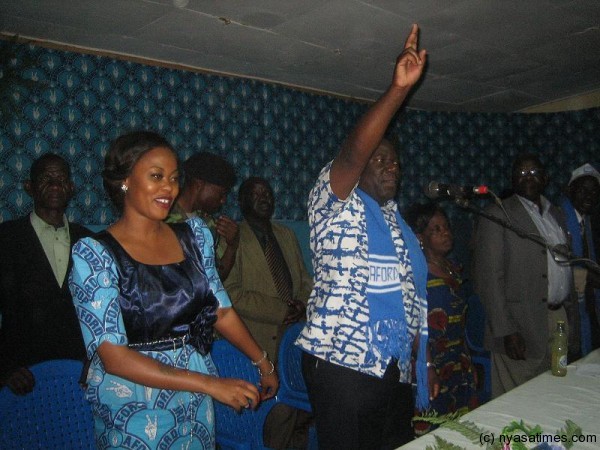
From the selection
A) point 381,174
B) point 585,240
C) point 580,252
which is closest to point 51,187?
point 381,174

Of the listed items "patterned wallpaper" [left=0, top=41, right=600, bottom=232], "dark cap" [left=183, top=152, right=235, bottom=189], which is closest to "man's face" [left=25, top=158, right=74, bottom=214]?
"patterned wallpaper" [left=0, top=41, right=600, bottom=232]

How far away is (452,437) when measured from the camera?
58.2 inches

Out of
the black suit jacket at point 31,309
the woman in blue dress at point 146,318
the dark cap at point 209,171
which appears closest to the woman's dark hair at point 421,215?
the dark cap at point 209,171

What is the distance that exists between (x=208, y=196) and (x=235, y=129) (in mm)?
1271

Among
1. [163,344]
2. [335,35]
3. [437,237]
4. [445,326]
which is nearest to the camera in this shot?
[163,344]

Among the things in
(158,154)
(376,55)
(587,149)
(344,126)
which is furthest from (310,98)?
(158,154)

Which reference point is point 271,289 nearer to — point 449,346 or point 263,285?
point 263,285

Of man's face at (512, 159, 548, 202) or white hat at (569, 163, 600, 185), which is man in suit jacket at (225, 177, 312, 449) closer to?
man's face at (512, 159, 548, 202)

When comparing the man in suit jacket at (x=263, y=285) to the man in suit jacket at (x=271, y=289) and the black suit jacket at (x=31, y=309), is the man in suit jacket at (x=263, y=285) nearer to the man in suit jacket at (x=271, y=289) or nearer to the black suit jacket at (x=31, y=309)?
the man in suit jacket at (x=271, y=289)

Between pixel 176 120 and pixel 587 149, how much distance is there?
4.49 metres

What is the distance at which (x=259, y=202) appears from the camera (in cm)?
384

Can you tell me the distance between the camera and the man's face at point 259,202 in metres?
3.83

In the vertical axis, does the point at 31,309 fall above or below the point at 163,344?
below

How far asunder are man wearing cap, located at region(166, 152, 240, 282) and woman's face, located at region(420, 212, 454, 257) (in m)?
1.26
